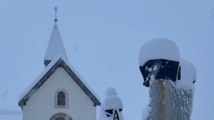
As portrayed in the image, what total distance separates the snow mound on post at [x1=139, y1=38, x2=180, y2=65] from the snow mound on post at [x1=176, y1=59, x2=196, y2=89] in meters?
0.15

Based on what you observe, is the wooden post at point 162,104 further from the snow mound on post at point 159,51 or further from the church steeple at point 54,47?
the church steeple at point 54,47

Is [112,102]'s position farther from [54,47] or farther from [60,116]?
[54,47]

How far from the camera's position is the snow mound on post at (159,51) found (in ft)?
9.62

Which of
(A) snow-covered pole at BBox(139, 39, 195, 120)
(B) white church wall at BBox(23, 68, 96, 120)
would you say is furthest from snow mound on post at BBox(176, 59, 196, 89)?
(B) white church wall at BBox(23, 68, 96, 120)

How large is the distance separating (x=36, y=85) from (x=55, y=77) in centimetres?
100

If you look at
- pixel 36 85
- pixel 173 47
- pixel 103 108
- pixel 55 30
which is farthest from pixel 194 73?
pixel 55 30

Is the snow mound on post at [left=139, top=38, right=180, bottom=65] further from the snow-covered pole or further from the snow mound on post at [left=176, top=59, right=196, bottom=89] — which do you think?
the snow mound on post at [left=176, top=59, right=196, bottom=89]

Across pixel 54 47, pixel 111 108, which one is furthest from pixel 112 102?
pixel 54 47

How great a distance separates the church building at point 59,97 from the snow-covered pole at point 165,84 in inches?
790

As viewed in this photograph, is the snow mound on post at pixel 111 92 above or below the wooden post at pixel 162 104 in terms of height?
above

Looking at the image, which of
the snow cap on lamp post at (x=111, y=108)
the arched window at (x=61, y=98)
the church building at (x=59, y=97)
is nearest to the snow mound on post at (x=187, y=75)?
the snow cap on lamp post at (x=111, y=108)

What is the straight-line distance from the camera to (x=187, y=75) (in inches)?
122

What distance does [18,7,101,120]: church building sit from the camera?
22.9 m

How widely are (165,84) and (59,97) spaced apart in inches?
810
